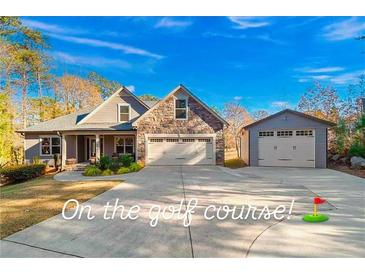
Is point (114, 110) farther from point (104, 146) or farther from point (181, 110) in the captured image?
point (181, 110)

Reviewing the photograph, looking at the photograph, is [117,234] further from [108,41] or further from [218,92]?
[218,92]

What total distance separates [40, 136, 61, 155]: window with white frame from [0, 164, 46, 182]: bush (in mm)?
3302

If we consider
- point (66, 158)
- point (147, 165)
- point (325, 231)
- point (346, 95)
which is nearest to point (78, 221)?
point (325, 231)

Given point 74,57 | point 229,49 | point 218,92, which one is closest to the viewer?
point 229,49

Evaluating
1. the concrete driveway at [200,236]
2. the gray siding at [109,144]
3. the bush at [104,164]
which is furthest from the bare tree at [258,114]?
the concrete driveway at [200,236]

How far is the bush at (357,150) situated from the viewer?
43.8 ft

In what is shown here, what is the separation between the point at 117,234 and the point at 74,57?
5975mm

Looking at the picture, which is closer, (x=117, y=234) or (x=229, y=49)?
(x=117, y=234)

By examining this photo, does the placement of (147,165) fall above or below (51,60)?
below

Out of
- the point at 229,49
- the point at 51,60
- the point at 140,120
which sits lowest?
the point at 140,120

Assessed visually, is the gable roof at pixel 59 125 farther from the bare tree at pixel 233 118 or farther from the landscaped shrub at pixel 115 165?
the bare tree at pixel 233 118

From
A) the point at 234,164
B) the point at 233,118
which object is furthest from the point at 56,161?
the point at 233,118

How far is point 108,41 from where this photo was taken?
6.49 m

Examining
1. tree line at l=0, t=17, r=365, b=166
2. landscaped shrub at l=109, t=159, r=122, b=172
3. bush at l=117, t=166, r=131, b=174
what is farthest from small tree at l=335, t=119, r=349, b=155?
landscaped shrub at l=109, t=159, r=122, b=172
